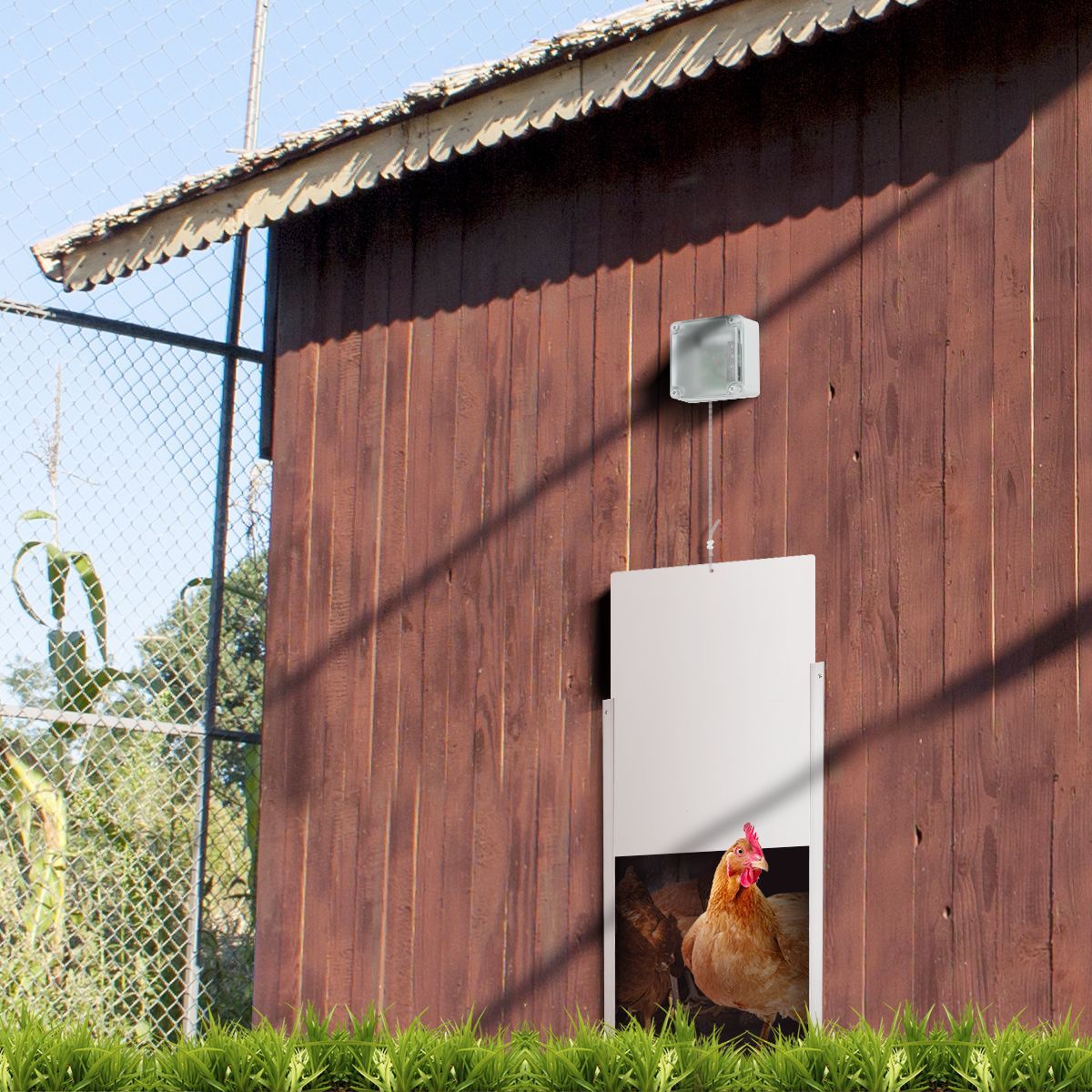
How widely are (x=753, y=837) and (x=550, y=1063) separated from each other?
4.83 feet

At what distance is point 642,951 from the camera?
5.92m

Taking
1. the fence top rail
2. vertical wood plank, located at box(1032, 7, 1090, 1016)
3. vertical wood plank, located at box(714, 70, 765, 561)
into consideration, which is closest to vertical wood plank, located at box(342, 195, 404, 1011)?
the fence top rail

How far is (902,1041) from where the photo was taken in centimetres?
440

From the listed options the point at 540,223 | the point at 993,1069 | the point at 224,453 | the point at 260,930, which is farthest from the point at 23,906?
the point at 993,1069

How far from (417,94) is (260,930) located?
3.24 m

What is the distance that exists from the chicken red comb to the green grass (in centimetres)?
96

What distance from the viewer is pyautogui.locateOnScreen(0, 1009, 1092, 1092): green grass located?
13.8 ft

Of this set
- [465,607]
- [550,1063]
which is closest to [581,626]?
[465,607]

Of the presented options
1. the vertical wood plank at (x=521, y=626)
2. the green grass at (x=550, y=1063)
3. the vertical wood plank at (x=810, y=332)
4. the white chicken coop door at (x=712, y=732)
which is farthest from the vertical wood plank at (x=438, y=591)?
the green grass at (x=550, y=1063)

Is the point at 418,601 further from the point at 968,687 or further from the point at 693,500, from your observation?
the point at 968,687

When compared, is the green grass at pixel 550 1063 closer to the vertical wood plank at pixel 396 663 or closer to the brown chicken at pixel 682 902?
the brown chicken at pixel 682 902

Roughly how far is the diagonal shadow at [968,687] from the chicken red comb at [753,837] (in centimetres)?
3

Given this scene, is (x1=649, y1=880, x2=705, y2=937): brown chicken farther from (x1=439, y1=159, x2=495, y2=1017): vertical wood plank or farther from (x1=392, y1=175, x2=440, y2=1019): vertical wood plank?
(x1=392, y1=175, x2=440, y2=1019): vertical wood plank

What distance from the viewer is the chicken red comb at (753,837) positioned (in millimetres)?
5684
